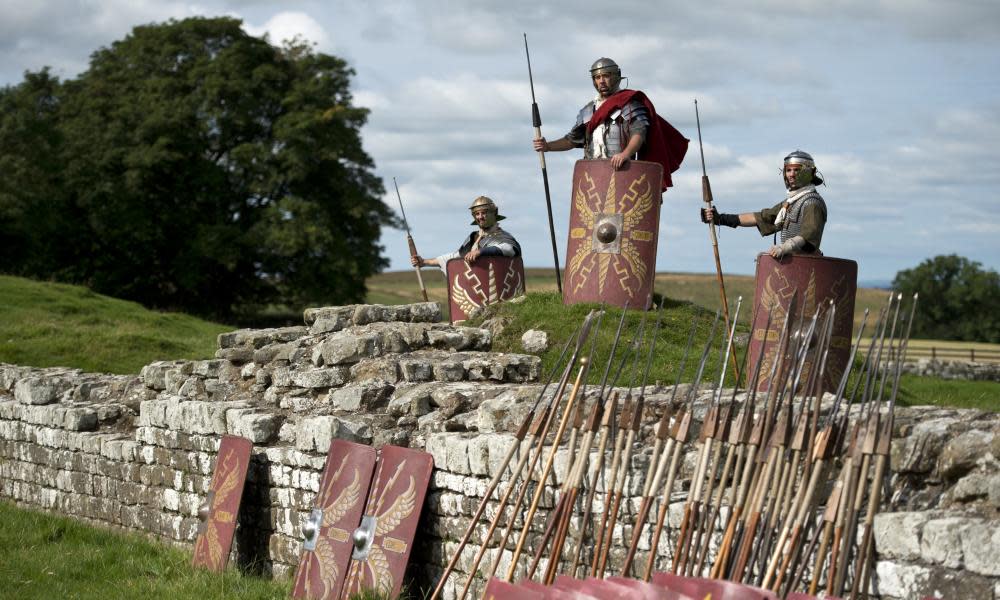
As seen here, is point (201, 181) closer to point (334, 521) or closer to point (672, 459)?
point (334, 521)

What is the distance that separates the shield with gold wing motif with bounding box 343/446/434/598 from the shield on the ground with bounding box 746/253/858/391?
92.7 inches

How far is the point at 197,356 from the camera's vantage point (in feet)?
56.1

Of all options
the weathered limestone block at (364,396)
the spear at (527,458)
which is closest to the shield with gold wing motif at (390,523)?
the spear at (527,458)

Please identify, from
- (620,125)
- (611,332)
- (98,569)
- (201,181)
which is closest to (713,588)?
(611,332)

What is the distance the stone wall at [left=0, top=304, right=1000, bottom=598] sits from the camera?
5.01 m

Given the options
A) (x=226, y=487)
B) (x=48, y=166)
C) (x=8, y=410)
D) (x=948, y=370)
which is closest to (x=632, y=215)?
(x=226, y=487)

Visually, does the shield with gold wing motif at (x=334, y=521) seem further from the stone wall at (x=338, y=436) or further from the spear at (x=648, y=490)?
the spear at (x=648, y=490)

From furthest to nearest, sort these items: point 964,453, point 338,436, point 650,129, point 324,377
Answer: point 650,129 < point 324,377 < point 338,436 < point 964,453

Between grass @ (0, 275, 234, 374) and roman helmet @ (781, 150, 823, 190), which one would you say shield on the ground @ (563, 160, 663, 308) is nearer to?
roman helmet @ (781, 150, 823, 190)

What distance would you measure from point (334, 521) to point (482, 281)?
14.0 ft

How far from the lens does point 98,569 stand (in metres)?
8.67

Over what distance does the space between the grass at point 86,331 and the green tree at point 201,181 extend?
26.9ft

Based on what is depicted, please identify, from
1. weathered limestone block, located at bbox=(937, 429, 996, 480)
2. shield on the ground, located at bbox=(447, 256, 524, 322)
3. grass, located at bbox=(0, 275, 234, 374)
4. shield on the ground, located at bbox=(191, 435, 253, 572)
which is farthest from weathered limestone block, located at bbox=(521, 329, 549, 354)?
grass, located at bbox=(0, 275, 234, 374)

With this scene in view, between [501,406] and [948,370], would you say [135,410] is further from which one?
[948,370]
